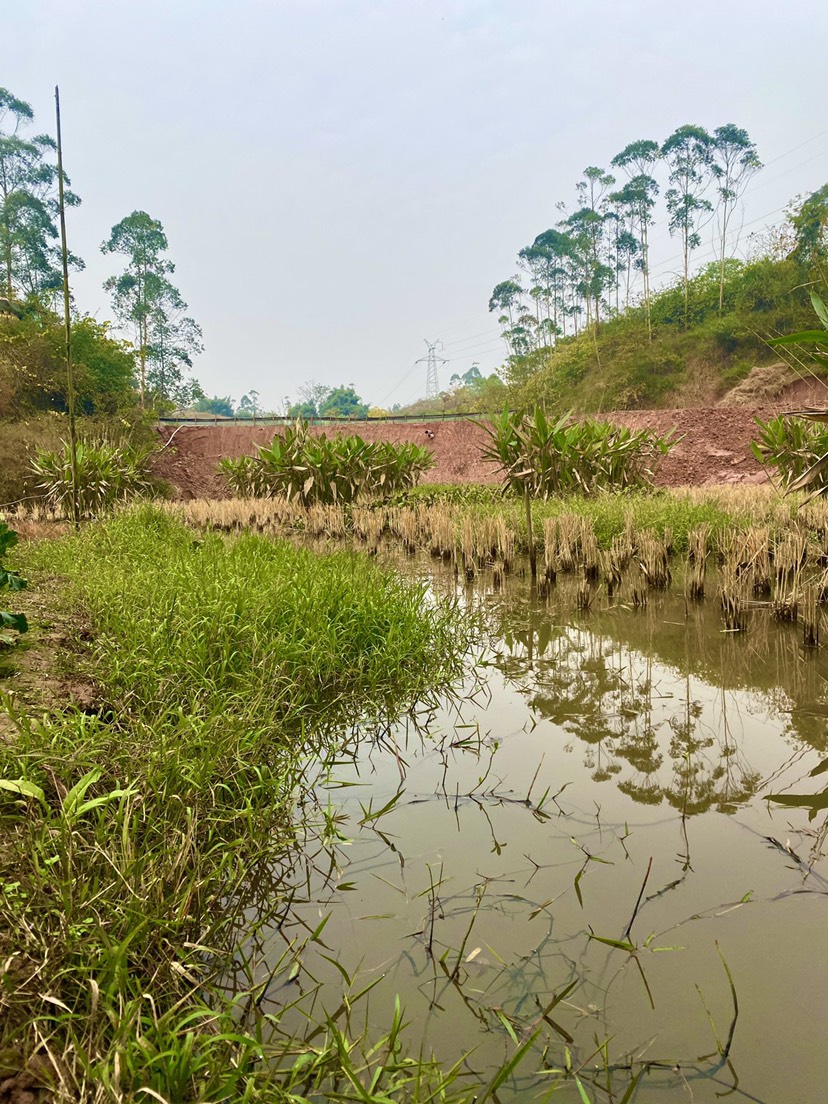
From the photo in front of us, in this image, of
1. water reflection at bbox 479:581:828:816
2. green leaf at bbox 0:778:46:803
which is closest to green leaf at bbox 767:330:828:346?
water reflection at bbox 479:581:828:816

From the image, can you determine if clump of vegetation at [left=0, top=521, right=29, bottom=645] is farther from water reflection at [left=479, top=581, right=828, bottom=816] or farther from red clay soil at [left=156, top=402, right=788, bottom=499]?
red clay soil at [left=156, top=402, right=788, bottom=499]

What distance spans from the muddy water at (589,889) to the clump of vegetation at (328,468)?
9.72m

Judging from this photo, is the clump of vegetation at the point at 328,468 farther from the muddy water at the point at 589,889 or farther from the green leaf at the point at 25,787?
the green leaf at the point at 25,787

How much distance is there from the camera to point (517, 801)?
2.45 metres

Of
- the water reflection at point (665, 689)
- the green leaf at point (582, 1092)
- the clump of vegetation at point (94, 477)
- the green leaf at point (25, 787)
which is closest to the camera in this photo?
the green leaf at point (582, 1092)

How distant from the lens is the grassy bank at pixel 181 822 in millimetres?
1284

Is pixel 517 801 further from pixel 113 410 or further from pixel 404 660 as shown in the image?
pixel 113 410

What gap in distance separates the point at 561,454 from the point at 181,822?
8.84m

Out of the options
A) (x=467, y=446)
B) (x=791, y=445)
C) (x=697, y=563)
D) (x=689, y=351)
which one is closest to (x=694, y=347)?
(x=689, y=351)

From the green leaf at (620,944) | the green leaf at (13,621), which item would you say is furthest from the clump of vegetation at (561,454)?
the green leaf at (620,944)

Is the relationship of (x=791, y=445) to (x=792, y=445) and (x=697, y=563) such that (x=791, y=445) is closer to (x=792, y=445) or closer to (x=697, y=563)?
(x=792, y=445)

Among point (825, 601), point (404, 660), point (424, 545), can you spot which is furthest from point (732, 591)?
point (424, 545)

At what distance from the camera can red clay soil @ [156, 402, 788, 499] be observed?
1909cm

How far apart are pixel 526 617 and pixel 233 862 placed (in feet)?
11.3
